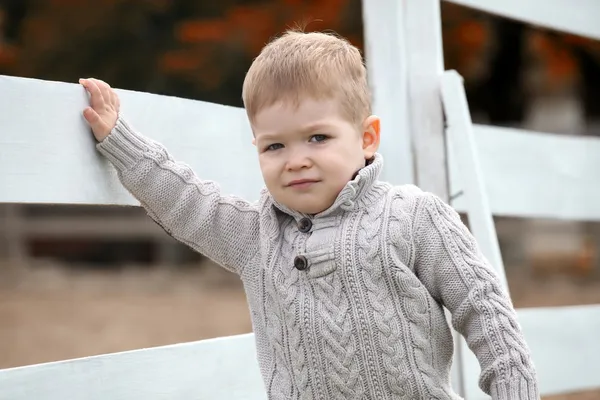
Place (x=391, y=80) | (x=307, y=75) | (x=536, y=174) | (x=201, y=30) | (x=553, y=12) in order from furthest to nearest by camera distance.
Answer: (x=201, y=30), (x=553, y=12), (x=536, y=174), (x=391, y=80), (x=307, y=75)

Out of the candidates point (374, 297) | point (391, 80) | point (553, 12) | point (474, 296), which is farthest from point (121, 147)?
point (553, 12)

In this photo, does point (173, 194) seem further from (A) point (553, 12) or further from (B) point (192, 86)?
(B) point (192, 86)

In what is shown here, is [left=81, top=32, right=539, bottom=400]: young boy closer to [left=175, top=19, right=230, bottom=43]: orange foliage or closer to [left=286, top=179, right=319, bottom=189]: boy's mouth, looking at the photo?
[left=286, top=179, right=319, bottom=189]: boy's mouth

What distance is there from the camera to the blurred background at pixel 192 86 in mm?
11961

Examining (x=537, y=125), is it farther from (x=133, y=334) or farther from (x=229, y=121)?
(x=229, y=121)

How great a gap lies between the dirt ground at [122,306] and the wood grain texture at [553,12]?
1805 mm

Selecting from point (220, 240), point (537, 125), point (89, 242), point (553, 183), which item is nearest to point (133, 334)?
point (553, 183)

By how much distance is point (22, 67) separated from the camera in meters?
15.1

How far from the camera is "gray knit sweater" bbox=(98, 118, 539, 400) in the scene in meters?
1.92

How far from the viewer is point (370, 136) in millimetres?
2037

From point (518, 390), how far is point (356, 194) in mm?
481

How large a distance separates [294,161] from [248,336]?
2.21 ft

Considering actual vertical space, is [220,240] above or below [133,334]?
below

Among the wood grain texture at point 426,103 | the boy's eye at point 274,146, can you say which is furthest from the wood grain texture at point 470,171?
the boy's eye at point 274,146
